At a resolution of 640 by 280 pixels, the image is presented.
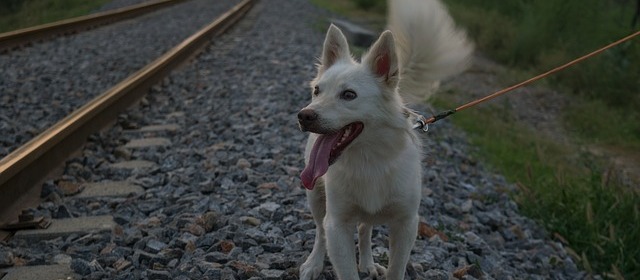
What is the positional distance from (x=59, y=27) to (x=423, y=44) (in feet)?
36.0

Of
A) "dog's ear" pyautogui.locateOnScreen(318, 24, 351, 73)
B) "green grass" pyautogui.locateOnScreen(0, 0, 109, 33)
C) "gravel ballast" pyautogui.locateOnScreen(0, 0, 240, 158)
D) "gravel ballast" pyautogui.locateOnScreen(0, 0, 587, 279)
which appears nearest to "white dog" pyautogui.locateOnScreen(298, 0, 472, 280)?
"dog's ear" pyautogui.locateOnScreen(318, 24, 351, 73)

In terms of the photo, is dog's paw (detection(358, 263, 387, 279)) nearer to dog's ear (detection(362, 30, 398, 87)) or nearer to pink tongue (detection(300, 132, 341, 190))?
pink tongue (detection(300, 132, 341, 190))

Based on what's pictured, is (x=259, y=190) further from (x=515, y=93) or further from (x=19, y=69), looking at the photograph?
(x=515, y=93)

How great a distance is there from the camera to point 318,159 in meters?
3.19

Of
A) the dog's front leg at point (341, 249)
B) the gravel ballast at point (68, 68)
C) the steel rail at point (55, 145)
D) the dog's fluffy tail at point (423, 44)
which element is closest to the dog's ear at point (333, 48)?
the dog's fluffy tail at point (423, 44)

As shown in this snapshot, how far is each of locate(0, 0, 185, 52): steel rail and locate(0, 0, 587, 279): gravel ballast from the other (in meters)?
4.12

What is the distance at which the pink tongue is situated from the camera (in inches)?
124

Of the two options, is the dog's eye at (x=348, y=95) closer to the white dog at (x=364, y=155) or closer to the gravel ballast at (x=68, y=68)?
the white dog at (x=364, y=155)

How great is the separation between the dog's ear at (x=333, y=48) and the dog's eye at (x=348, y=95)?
420 millimetres

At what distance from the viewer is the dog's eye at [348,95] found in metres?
3.34

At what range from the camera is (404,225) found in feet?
11.0

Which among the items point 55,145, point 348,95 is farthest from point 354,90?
point 55,145

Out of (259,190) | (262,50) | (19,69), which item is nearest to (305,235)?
(259,190)

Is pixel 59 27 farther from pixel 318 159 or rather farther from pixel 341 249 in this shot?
pixel 341 249
